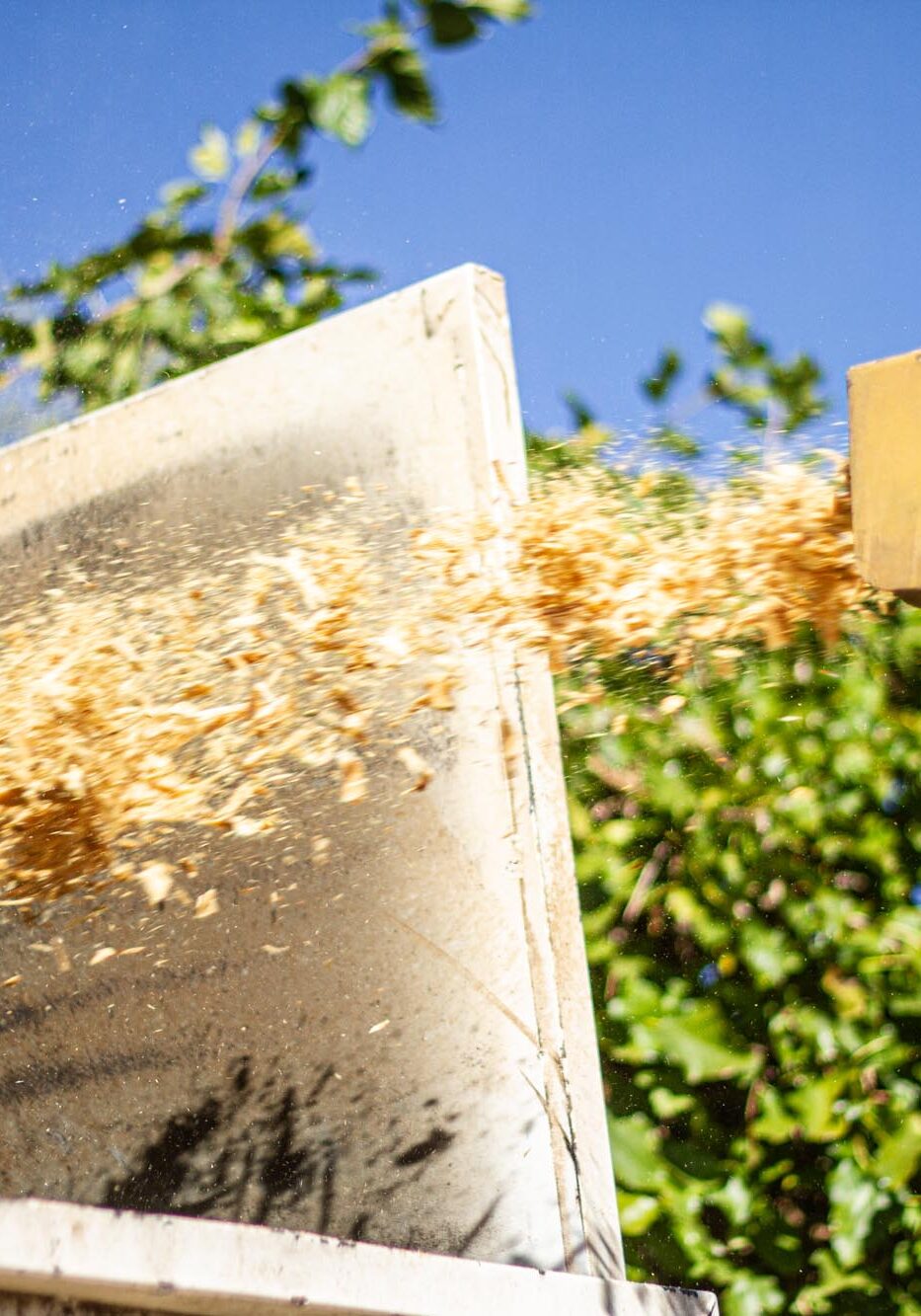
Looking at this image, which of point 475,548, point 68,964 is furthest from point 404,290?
point 68,964

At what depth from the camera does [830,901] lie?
177cm

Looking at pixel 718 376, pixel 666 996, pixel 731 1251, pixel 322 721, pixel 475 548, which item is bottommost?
pixel 731 1251

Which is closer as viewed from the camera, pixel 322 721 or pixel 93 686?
pixel 322 721

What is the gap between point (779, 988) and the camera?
1.83 metres

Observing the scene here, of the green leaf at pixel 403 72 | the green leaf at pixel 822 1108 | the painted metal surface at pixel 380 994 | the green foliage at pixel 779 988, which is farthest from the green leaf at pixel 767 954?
the green leaf at pixel 403 72

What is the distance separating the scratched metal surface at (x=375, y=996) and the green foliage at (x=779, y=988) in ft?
1.65

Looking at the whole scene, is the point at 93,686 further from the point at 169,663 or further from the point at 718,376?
the point at 718,376

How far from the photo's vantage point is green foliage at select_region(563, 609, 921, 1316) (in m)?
1.70

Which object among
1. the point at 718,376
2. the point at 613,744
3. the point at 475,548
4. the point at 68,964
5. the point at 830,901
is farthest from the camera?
the point at 718,376

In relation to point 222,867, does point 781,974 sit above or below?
below

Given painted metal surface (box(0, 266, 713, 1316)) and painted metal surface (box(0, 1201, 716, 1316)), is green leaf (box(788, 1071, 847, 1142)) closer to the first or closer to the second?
painted metal surface (box(0, 266, 713, 1316))

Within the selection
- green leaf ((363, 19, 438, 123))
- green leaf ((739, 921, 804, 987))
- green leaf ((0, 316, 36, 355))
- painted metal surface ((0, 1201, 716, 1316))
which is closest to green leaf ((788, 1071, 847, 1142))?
green leaf ((739, 921, 804, 987))

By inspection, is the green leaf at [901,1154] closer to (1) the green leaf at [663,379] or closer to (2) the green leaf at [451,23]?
(1) the green leaf at [663,379]

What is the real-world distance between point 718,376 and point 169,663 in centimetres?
116
